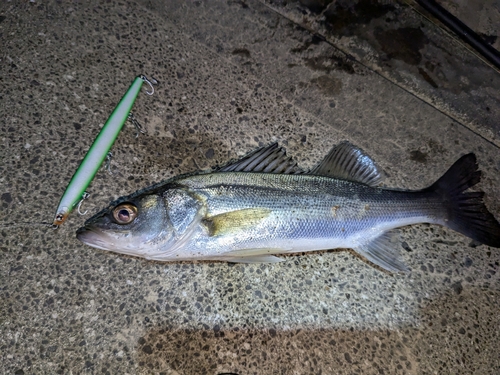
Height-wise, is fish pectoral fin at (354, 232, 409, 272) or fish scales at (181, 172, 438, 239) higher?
fish scales at (181, 172, 438, 239)

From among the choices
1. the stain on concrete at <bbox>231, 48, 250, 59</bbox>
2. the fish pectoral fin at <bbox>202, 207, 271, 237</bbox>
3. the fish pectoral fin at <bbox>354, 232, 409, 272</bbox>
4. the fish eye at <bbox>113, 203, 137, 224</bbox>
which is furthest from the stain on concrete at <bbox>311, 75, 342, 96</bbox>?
the fish eye at <bbox>113, 203, 137, 224</bbox>

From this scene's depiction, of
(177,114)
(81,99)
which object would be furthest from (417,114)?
(81,99)

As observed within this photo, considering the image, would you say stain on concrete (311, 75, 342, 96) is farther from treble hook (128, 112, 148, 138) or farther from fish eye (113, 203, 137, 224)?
fish eye (113, 203, 137, 224)

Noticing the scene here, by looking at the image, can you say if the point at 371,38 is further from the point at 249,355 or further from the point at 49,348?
the point at 49,348

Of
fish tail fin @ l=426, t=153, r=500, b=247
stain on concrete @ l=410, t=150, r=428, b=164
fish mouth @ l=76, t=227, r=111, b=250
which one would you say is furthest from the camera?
stain on concrete @ l=410, t=150, r=428, b=164

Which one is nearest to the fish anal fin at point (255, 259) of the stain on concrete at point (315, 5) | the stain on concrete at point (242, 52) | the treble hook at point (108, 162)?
the treble hook at point (108, 162)

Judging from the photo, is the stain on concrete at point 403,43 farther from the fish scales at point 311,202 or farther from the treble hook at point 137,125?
the treble hook at point 137,125

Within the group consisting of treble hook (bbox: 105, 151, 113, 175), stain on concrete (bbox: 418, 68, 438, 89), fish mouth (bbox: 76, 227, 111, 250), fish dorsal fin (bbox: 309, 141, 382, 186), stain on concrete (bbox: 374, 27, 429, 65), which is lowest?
treble hook (bbox: 105, 151, 113, 175)
